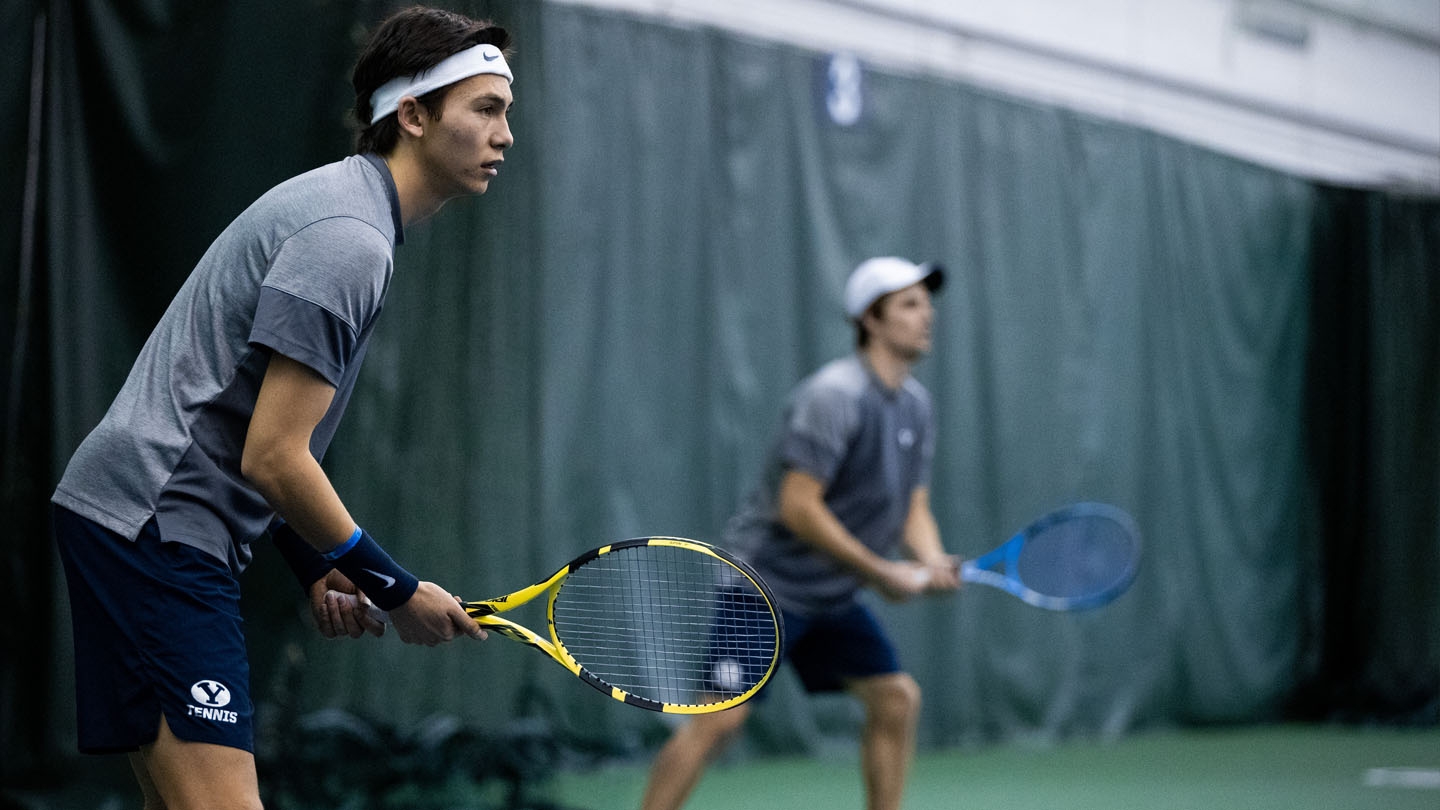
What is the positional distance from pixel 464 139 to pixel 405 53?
139mm

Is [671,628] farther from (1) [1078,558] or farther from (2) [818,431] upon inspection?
(1) [1078,558]

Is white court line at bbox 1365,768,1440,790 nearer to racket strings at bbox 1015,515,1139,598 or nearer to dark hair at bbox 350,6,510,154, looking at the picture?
racket strings at bbox 1015,515,1139,598

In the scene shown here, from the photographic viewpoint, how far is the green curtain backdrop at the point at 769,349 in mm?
4332

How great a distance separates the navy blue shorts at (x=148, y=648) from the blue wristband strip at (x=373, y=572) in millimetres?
163

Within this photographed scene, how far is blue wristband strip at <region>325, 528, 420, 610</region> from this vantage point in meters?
1.96

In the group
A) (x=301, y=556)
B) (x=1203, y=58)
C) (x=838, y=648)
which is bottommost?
(x=838, y=648)

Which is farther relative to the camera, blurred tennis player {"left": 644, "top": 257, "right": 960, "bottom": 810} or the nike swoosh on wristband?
blurred tennis player {"left": 644, "top": 257, "right": 960, "bottom": 810}

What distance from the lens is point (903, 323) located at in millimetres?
4164

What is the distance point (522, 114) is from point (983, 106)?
2.72 metres

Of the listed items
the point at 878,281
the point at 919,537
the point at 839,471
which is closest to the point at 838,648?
the point at 839,471

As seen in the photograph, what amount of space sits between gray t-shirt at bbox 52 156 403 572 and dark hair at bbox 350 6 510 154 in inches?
6.7

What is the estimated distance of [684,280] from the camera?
5.95 m

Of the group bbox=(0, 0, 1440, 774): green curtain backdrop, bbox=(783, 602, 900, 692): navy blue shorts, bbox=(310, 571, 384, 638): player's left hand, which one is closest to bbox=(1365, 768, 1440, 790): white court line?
bbox=(0, 0, 1440, 774): green curtain backdrop

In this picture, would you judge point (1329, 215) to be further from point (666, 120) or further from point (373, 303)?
point (373, 303)
